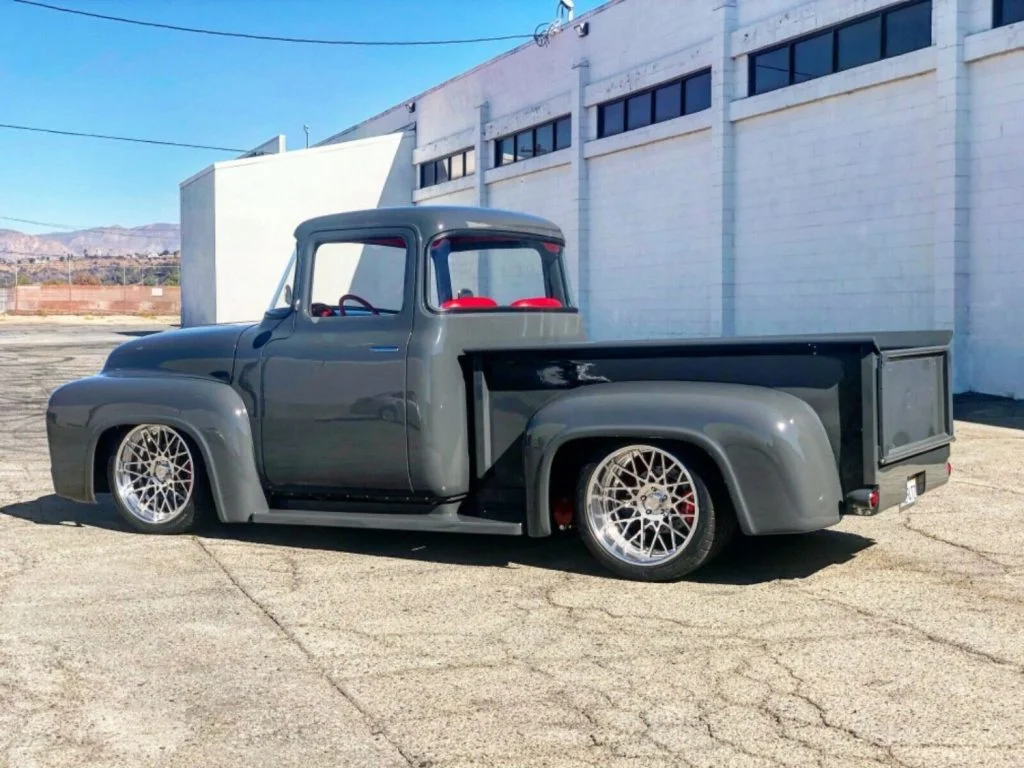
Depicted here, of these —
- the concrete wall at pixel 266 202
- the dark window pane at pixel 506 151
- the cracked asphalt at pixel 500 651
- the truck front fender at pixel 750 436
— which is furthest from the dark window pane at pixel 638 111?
the truck front fender at pixel 750 436

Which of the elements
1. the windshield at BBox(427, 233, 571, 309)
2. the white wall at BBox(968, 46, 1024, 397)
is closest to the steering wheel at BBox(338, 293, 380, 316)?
the windshield at BBox(427, 233, 571, 309)

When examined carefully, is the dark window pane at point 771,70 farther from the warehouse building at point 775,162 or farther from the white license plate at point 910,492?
the white license plate at point 910,492

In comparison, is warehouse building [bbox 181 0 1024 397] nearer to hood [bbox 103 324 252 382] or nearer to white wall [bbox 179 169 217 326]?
white wall [bbox 179 169 217 326]

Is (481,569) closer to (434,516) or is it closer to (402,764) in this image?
(434,516)

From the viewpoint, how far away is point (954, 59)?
15.3 meters

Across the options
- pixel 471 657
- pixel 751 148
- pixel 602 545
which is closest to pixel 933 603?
pixel 602 545

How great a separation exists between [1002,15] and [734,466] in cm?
1202

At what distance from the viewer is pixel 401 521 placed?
20.8 feet

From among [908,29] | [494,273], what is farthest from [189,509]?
[908,29]

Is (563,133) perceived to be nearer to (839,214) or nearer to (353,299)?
(839,214)

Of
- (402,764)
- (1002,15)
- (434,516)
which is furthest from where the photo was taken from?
(1002,15)

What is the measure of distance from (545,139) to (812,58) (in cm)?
908

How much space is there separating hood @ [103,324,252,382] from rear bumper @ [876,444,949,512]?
370cm

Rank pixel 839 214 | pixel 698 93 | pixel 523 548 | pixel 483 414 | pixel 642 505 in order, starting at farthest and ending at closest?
1. pixel 698 93
2. pixel 839 214
3. pixel 523 548
4. pixel 483 414
5. pixel 642 505
